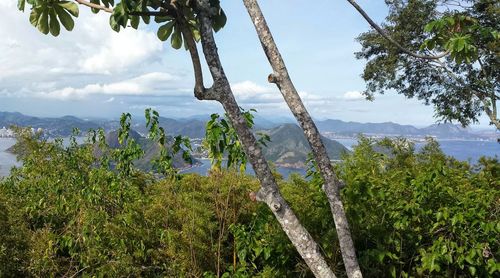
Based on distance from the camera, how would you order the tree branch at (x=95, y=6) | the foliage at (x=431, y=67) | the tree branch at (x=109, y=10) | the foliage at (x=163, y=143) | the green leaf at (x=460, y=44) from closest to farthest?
the green leaf at (x=460, y=44) → the tree branch at (x=109, y=10) → the tree branch at (x=95, y=6) → the foliage at (x=163, y=143) → the foliage at (x=431, y=67)

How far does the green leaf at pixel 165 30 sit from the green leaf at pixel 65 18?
55cm

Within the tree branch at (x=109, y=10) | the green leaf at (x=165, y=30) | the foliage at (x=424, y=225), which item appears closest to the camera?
the tree branch at (x=109, y=10)

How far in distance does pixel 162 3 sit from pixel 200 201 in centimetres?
237

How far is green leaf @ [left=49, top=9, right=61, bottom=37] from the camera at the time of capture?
8.30 feet

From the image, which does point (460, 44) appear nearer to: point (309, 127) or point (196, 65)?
point (309, 127)

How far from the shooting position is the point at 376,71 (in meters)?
14.5

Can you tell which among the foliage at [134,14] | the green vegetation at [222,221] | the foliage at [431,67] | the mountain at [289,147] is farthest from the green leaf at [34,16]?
the mountain at [289,147]

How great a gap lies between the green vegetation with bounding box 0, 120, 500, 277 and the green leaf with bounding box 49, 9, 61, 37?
1.47 m

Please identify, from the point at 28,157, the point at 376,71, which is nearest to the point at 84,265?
the point at 28,157

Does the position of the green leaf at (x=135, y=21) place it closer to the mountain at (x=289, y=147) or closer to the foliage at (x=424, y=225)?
the foliage at (x=424, y=225)

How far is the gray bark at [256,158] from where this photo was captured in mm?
2205

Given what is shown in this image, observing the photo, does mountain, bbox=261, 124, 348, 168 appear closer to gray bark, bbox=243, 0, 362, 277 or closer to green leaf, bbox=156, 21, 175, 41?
green leaf, bbox=156, 21, 175, 41

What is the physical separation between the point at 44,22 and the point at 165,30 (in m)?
0.72

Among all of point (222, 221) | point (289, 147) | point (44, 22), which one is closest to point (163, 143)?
point (222, 221)
